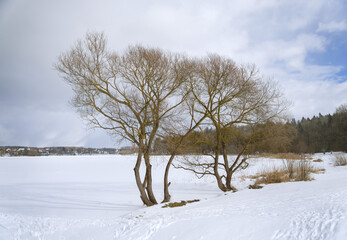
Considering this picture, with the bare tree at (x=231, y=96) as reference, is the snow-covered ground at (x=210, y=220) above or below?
below

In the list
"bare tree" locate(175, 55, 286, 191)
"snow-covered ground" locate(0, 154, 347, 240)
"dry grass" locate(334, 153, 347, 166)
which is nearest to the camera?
"snow-covered ground" locate(0, 154, 347, 240)

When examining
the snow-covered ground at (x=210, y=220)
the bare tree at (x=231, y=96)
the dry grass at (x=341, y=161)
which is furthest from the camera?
the dry grass at (x=341, y=161)

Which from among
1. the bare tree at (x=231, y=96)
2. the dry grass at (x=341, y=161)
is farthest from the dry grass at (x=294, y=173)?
the dry grass at (x=341, y=161)

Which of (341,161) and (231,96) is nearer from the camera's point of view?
(231,96)

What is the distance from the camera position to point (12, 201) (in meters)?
12.0

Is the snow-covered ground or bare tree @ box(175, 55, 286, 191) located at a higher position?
bare tree @ box(175, 55, 286, 191)

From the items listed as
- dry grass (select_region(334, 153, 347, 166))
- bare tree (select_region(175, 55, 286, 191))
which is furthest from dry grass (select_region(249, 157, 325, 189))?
dry grass (select_region(334, 153, 347, 166))

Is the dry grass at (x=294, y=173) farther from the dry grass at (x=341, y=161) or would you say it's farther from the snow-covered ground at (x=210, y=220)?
the dry grass at (x=341, y=161)

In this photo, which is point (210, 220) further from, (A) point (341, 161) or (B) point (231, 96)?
(A) point (341, 161)

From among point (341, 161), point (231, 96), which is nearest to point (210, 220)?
point (231, 96)

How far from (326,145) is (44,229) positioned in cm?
5372

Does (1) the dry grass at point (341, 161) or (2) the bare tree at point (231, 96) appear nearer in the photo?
(2) the bare tree at point (231, 96)

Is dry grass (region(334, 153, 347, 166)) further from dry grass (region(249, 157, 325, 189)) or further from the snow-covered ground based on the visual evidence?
the snow-covered ground

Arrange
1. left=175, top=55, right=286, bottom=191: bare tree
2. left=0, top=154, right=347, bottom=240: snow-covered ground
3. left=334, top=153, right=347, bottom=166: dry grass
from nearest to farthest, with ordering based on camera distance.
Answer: left=0, top=154, right=347, bottom=240: snow-covered ground → left=175, top=55, right=286, bottom=191: bare tree → left=334, top=153, right=347, bottom=166: dry grass
